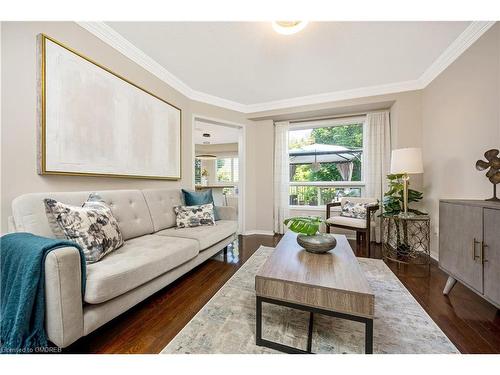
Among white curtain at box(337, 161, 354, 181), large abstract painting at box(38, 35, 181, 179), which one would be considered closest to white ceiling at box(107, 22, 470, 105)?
large abstract painting at box(38, 35, 181, 179)

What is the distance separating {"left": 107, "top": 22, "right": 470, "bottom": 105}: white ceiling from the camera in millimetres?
1829

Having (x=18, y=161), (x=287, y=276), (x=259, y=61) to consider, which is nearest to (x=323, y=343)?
(x=287, y=276)

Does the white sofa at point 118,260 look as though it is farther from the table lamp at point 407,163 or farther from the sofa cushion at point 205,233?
the table lamp at point 407,163

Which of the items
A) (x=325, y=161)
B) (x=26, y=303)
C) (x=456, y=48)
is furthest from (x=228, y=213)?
(x=456, y=48)

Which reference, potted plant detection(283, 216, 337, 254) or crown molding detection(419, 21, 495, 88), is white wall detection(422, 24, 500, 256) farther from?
potted plant detection(283, 216, 337, 254)

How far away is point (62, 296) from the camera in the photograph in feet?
3.09

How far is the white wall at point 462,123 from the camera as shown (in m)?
1.74

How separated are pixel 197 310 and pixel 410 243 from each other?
3.01 m

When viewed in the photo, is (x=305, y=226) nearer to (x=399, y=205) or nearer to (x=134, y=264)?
(x=134, y=264)

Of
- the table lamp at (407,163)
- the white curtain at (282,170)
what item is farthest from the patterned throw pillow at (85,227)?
the table lamp at (407,163)

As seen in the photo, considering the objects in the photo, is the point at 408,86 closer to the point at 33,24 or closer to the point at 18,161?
the point at 33,24
